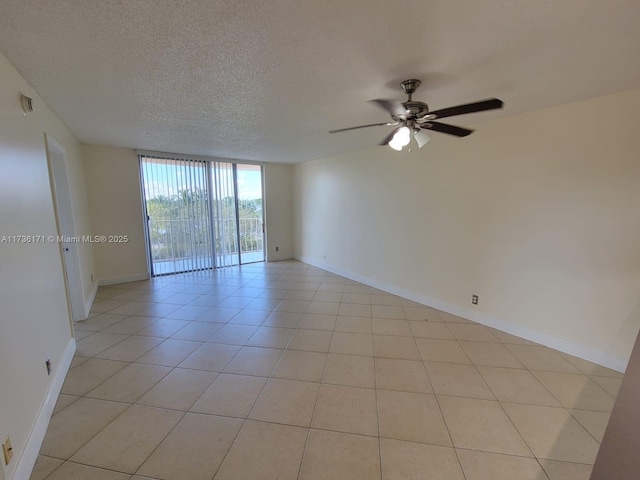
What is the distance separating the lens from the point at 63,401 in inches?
74.6

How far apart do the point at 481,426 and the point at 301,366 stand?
1325mm

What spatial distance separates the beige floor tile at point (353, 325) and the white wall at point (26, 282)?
2.34 m

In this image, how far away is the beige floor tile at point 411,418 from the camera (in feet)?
5.33

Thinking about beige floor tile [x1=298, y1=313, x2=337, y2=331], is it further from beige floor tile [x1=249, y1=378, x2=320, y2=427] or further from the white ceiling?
the white ceiling

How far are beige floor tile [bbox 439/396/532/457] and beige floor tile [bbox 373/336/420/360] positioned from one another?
0.56 metres

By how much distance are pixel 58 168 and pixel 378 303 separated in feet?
13.5

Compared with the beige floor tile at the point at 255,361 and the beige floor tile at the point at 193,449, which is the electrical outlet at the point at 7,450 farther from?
the beige floor tile at the point at 255,361

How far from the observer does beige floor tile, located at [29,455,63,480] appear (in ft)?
4.49

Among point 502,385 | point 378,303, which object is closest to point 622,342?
point 502,385

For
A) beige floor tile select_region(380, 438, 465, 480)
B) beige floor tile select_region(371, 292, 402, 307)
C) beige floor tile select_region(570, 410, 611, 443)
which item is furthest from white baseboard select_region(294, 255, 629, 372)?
beige floor tile select_region(380, 438, 465, 480)

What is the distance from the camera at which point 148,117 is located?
2.83m

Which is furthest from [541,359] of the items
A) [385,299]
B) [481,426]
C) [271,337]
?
[271,337]

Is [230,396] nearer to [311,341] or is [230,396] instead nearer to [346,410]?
[346,410]

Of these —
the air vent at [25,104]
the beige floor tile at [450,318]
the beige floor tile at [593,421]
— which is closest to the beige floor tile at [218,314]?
the air vent at [25,104]
